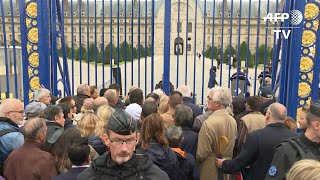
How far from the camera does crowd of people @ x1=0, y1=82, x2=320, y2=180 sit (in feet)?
8.20

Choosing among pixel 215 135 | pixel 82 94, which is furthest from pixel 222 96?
pixel 82 94

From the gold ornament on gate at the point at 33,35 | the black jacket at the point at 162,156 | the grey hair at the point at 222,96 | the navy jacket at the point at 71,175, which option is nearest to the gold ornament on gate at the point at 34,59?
the gold ornament on gate at the point at 33,35

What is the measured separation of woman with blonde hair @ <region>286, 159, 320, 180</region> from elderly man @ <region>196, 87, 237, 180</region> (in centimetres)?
210

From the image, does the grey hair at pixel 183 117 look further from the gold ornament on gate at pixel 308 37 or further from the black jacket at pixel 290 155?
the gold ornament on gate at pixel 308 37

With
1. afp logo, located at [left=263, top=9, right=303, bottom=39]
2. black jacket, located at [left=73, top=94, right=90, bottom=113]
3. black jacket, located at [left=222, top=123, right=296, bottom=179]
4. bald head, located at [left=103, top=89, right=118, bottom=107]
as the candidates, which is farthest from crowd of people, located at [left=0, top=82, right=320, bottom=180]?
afp logo, located at [left=263, top=9, right=303, bottom=39]

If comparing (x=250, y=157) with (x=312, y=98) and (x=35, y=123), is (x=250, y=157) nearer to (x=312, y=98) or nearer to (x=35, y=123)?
(x=35, y=123)

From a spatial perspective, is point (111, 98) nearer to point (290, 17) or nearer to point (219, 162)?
point (219, 162)

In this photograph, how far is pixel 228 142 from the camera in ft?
14.3

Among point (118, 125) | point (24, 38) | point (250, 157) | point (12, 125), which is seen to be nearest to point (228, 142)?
point (250, 157)

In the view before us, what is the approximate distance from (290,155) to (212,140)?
1468 millimetres

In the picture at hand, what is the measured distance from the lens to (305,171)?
2.08 meters

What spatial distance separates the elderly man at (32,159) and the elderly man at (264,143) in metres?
1.92

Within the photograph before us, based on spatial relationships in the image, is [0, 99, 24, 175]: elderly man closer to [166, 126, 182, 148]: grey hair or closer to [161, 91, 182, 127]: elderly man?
[166, 126, 182, 148]: grey hair

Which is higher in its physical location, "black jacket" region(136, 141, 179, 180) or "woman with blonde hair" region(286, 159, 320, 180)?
"woman with blonde hair" region(286, 159, 320, 180)
